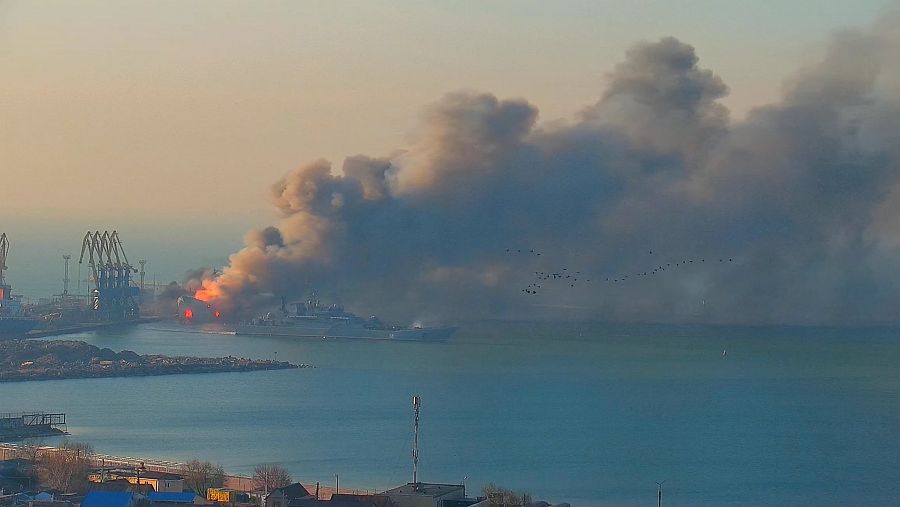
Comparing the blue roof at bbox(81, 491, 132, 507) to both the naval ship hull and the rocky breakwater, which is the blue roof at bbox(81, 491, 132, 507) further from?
the naval ship hull

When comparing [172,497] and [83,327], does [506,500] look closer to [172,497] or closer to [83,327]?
[172,497]

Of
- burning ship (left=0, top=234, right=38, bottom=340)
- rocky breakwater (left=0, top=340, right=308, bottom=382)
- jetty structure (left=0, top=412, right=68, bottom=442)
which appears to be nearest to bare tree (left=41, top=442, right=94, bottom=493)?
jetty structure (left=0, top=412, right=68, bottom=442)

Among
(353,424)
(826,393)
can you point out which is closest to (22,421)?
(353,424)

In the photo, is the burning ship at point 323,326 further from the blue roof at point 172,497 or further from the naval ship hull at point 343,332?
the blue roof at point 172,497

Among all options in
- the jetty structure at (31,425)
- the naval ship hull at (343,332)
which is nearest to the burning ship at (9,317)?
the naval ship hull at (343,332)

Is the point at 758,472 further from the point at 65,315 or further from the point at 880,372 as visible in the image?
the point at 65,315
